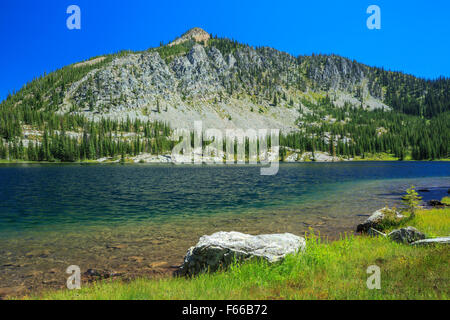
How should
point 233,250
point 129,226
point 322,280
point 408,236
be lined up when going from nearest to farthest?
point 322,280
point 233,250
point 408,236
point 129,226

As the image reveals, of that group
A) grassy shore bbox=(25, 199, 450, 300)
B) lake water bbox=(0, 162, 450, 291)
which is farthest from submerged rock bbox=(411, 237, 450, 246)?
lake water bbox=(0, 162, 450, 291)

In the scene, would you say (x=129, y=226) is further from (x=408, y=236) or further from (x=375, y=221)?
(x=408, y=236)

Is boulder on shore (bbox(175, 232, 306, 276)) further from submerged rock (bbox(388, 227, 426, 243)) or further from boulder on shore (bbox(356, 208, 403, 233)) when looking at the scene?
boulder on shore (bbox(356, 208, 403, 233))

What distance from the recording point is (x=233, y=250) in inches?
436

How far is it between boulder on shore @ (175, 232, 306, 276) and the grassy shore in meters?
0.51

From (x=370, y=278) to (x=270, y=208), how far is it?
2324cm

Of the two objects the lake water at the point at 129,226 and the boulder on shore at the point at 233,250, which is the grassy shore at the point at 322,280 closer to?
the boulder on shore at the point at 233,250

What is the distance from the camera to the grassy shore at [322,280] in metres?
6.84

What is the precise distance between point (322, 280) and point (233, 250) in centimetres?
406

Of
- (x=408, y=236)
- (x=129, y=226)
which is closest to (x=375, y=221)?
(x=408, y=236)

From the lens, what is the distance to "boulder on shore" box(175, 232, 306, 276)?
35.0ft

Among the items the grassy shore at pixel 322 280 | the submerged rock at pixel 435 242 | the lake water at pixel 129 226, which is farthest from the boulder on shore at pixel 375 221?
the grassy shore at pixel 322 280
